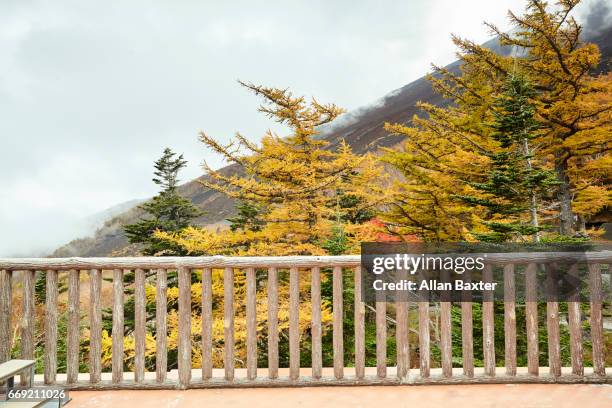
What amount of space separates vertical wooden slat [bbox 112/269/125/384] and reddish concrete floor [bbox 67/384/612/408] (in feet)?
0.48

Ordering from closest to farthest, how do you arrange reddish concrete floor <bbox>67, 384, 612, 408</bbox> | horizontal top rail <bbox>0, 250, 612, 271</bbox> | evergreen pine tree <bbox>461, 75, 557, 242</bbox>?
reddish concrete floor <bbox>67, 384, 612, 408</bbox> < horizontal top rail <bbox>0, 250, 612, 271</bbox> < evergreen pine tree <bbox>461, 75, 557, 242</bbox>

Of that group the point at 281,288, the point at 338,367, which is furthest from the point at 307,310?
the point at 338,367

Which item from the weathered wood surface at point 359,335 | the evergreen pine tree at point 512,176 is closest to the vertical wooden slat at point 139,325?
the weathered wood surface at point 359,335

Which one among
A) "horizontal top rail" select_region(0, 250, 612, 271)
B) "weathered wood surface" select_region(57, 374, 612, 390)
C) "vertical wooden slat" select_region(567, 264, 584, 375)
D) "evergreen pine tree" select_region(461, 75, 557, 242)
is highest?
"evergreen pine tree" select_region(461, 75, 557, 242)

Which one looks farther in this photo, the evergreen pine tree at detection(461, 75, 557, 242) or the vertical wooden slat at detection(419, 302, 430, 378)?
the evergreen pine tree at detection(461, 75, 557, 242)

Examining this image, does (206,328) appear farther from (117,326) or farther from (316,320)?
(316,320)

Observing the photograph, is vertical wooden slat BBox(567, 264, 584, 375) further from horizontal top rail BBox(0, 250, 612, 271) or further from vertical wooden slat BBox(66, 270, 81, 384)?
vertical wooden slat BBox(66, 270, 81, 384)

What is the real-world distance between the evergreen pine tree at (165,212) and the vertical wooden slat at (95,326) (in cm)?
1432

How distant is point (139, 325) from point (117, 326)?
7.7 inches

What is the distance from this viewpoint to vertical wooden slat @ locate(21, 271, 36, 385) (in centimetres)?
277

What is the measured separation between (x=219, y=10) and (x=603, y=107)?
41.0 m

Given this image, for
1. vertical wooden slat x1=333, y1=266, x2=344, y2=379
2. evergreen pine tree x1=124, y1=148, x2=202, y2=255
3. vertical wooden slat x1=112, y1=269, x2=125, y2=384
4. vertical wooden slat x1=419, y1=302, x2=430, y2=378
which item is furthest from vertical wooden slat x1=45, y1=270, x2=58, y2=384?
evergreen pine tree x1=124, y1=148, x2=202, y2=255

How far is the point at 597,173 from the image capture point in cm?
1298

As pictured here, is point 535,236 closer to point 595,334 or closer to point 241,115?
point 595,334
